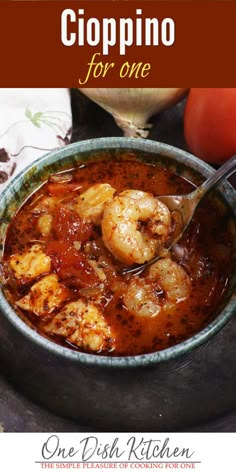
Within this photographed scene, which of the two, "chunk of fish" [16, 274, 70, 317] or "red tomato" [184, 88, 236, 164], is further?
"red tomato" [184, 88, 236, 164]

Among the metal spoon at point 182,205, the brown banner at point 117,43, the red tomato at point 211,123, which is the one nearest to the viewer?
the metal spoon at point 182,205

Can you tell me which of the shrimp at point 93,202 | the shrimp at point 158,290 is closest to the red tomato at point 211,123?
the shrimp at point 93,202

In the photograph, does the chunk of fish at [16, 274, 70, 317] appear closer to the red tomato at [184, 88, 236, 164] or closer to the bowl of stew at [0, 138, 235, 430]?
the bowl of stew at [0, 138, 235, 430]

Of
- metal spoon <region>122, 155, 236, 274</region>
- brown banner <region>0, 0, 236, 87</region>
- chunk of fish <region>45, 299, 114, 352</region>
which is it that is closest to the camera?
chunk of fish <region>45, 299, 114, 352</region>

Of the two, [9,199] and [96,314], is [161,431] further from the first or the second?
[9,199]

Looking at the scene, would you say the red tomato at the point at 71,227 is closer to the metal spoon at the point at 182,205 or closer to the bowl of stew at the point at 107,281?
the bowl of stew at the point at 107,281

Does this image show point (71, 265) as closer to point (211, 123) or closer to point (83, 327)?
point (83, 327)

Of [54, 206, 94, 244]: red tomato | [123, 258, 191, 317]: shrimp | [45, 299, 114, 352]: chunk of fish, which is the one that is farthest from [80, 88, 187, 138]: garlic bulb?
[45, 299, 114, 352]: chunk of fish
